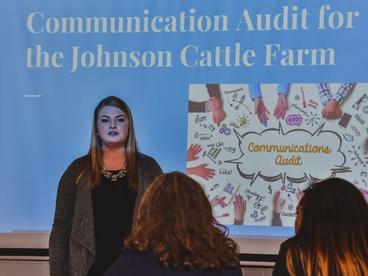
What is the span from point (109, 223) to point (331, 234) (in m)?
1.38

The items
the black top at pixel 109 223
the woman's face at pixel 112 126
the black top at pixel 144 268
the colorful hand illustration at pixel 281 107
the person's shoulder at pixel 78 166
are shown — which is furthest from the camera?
the colorful hand illustration at pixel 281 107

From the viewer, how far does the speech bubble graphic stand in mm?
3668

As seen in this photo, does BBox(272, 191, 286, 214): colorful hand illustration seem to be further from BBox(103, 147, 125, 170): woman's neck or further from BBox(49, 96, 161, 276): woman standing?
BBox(103, 147, 125, 170): woman's neck

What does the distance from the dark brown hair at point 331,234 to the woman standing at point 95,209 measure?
124 centimetres

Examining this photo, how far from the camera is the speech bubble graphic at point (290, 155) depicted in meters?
3.67

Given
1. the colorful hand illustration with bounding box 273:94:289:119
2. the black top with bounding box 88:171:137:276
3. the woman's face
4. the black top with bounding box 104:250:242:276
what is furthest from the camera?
the colorful hand illustration with bounding box 273:94:289:119

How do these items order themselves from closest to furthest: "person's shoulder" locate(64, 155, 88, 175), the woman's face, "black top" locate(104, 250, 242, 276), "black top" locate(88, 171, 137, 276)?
"black top" locate(104, 250, 242, 276) → "black top" locate(88, 171, 137, 276) → "person's shoulder" locate(64, 155, 88, 175) → the woman's face

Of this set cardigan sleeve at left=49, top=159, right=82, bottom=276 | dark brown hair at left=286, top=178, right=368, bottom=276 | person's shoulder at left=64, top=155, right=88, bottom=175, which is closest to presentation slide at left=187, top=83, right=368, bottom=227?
person's shoulder at left=64, top=155, right=88, bottom=175

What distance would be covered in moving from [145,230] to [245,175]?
1661 mm

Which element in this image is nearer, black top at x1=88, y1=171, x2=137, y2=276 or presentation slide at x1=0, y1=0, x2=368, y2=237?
black top at x1=88, y1=171, x2=137, y2=276

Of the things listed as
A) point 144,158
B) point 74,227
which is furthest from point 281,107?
point 74,227

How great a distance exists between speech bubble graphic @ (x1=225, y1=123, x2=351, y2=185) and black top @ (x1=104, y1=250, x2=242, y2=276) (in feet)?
→ 5.32

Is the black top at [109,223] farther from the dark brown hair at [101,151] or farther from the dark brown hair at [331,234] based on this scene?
the dark brown hair at [331,234]

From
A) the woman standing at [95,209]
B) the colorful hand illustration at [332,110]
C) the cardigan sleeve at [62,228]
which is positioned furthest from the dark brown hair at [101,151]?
the colorful hand illustration at [332,110]
